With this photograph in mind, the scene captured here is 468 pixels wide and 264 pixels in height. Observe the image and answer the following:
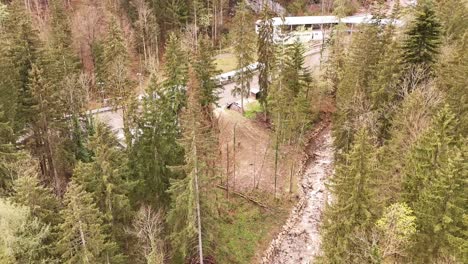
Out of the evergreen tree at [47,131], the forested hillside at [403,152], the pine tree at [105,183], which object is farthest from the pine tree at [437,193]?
the evergreen tree at [47,131]

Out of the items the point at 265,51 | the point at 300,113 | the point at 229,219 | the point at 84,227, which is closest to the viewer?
the point at 84,227

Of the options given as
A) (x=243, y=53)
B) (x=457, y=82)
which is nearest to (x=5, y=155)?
(x=243, y=53)

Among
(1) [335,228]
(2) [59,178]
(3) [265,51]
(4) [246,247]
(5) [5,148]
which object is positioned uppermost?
(3) [265,51]

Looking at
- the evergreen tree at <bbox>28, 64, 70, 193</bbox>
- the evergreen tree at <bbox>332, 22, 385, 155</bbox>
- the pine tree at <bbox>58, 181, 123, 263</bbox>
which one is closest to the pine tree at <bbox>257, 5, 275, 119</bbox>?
the evergreen tree at <bbox>332, 22, 385, 155</bbox>

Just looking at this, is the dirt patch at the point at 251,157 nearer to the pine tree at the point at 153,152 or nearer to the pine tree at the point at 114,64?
the pine tree at the point at 153,152

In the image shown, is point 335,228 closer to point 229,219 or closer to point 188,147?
point 188,147

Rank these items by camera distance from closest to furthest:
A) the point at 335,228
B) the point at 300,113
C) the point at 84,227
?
the point at 84,227 → the point at 335,228 → the point at 300,113

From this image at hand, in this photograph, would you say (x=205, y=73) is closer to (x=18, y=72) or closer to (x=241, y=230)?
(x=241, y=230)

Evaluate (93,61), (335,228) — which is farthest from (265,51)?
(335,228)
